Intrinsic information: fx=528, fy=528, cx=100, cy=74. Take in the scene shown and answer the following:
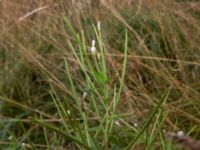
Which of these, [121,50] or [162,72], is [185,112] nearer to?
[162,72]

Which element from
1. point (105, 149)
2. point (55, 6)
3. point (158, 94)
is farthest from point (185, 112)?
point (55, 6)

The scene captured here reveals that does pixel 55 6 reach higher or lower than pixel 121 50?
higher

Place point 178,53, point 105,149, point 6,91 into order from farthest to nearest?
point 6,91
point 178,53
point 105,149

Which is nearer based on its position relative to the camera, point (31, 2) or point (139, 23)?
point (139, 23)

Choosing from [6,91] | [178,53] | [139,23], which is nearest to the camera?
[178,53]

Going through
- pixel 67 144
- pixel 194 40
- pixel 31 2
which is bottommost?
pixel 67 144

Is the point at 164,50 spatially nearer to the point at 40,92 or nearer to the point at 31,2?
the point at 40,92
